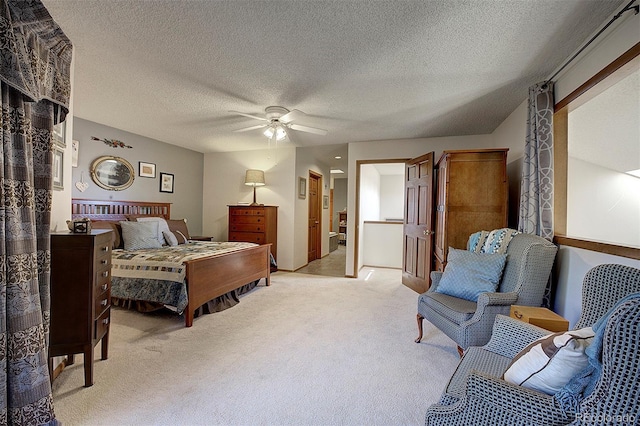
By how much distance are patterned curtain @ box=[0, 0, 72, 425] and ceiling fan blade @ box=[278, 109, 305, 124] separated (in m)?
1.95

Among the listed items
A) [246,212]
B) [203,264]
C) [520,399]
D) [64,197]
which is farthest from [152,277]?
[520,399]

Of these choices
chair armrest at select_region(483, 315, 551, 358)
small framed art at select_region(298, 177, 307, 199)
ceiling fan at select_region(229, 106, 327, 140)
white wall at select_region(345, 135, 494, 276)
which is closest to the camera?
chair armrest at select_region(483, 315, 551, 358)

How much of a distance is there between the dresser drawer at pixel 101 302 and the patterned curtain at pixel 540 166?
3333mm

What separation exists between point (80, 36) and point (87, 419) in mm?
2460

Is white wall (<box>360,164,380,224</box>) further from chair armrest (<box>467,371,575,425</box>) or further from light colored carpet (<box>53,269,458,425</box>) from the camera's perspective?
chair armrest (<box>467,371,575,425</box>)

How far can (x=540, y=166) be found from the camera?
2.24 m

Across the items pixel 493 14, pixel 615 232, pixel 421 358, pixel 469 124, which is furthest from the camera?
pixel 469 124

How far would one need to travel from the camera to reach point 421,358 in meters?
2.15

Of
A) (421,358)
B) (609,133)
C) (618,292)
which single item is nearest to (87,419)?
(421,358)

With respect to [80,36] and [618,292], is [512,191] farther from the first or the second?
[80,36]

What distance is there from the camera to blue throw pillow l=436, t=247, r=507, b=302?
84.4 inches

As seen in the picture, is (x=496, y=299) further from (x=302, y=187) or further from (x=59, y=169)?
(x=302, y=187)

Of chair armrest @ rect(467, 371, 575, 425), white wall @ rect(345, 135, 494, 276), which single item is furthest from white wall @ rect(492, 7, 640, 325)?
white wall @ rect(345, 135, 494, 276)

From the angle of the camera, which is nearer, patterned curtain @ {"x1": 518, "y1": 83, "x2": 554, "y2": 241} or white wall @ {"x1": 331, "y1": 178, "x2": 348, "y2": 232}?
patterned curtain @ {"x1": 518, "y1": 83, "x2": 554, "y2": 241}
